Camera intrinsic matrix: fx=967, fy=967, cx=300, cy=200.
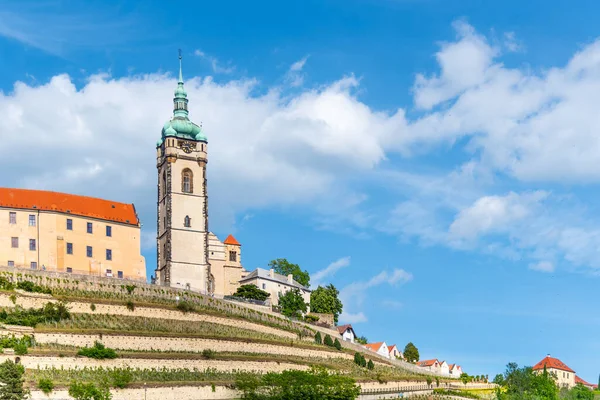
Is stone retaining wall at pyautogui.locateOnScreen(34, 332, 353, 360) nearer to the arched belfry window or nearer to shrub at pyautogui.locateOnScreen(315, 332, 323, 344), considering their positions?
shrub at pyautogui.locateOnScreen(315, 332, 323, 344)

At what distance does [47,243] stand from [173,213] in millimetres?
14157

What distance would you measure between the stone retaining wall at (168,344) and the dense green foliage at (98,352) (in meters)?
0.75

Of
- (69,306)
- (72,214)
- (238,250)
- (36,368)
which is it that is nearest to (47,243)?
(72,214)

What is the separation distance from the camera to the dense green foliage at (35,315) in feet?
209

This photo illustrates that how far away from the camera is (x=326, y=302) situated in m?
106

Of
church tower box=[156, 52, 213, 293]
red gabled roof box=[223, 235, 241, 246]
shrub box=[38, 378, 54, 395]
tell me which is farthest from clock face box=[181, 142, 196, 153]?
shrub box=[38, 378, 54, 395]

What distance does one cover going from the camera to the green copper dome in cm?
9156

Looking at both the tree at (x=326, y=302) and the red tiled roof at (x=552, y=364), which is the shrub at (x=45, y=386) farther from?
the red tiled roof at (x=552, y=364)

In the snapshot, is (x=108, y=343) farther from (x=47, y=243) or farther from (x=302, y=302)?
(x=302, y=302)

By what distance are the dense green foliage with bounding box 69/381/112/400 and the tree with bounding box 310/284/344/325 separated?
48180 mm

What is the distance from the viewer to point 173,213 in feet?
292

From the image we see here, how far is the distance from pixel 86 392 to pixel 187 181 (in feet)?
117

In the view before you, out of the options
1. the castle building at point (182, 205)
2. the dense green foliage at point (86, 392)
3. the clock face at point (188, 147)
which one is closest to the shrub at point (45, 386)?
the dense green foliage at point (86, 392)

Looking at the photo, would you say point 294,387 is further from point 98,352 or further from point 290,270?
point 290,270
